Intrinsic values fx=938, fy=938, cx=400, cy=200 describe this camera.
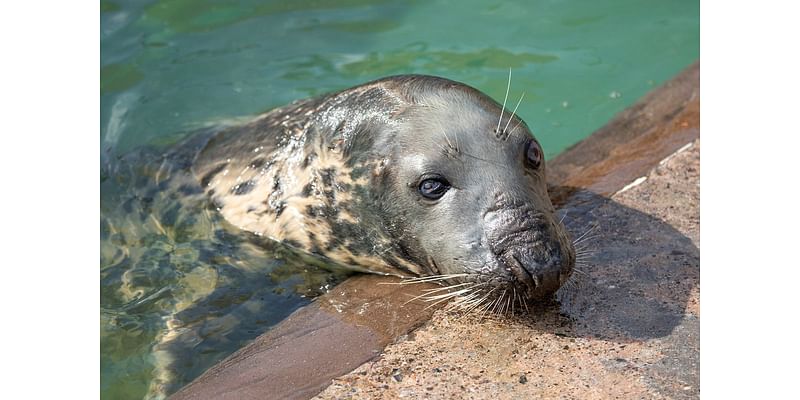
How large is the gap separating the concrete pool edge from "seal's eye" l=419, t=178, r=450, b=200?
478 mm

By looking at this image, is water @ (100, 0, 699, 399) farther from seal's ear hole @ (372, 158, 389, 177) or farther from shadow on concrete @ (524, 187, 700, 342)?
shadow on concrete @ (524, 187, 700, 342)

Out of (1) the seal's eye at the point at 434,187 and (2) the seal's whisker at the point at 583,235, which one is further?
(2) the seal's whisker at the point at 583,235

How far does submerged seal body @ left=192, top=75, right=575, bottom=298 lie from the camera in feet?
13.0

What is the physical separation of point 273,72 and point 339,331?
3883mm

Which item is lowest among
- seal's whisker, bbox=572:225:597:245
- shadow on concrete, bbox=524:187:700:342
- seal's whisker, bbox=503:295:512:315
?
shadow on concrete, bbox=524:187:700:342

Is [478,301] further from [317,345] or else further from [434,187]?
[317,345]

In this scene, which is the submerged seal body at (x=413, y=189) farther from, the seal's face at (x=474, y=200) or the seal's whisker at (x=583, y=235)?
the seal's whisker at (x=583, y=235)

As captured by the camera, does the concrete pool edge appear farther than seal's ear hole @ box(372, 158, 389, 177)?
No

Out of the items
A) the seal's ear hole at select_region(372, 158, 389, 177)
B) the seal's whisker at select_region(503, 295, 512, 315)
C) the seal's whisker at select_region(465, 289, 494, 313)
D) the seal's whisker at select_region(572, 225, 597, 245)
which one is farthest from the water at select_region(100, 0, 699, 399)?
the seal's whisker at select_region(572, 225, 597, 245)

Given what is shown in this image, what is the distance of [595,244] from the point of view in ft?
14.9

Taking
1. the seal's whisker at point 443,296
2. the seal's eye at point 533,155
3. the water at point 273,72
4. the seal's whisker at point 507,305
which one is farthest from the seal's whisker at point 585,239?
the water at point 273,72

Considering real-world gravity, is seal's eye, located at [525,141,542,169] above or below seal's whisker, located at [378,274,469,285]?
above

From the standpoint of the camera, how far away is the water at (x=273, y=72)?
508 cm

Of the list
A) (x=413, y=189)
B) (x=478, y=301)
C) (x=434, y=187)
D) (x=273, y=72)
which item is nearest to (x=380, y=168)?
(x=413, y=189)
